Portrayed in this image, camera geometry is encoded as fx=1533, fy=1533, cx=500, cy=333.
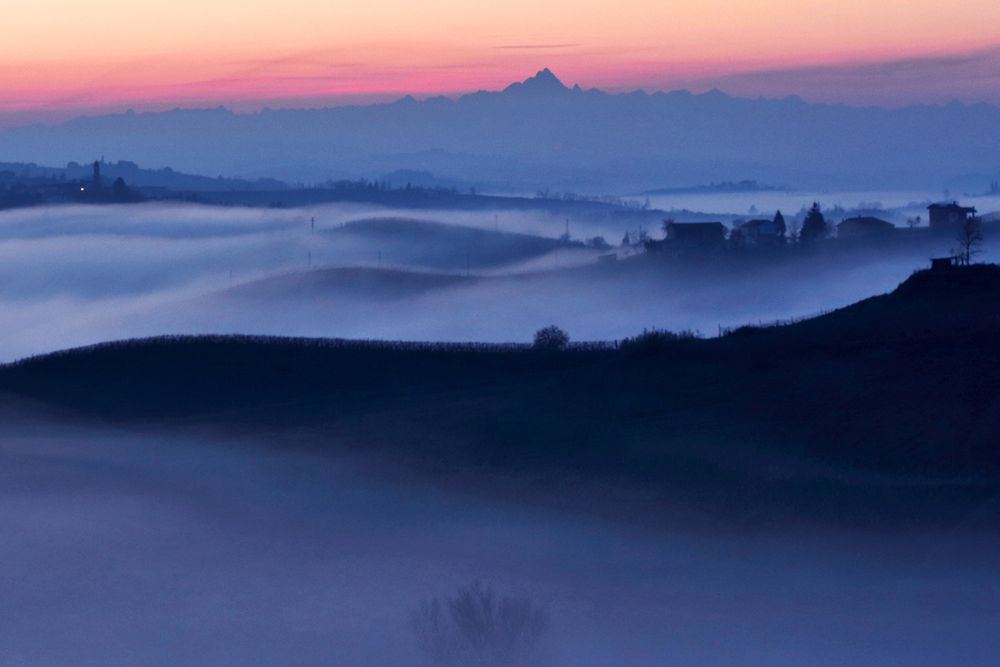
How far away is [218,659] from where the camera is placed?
2841 centimetres

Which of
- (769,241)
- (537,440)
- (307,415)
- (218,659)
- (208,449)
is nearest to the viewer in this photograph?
(218,659)

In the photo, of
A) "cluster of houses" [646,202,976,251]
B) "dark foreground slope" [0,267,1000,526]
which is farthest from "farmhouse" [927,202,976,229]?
"dark foreground slope" [0,267,1000,526]

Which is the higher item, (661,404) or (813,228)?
(813,228)

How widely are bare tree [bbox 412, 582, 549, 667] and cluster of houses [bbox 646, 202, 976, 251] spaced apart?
9475 cm

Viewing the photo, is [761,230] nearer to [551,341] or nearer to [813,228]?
[813,228]

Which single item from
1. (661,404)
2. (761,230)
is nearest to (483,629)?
(661,404)

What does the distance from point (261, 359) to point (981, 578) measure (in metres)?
37.2

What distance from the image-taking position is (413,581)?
106 ft

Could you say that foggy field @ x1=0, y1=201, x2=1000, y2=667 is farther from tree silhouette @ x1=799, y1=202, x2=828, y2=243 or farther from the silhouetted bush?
tree silhouette @ x1=799, y1=202, x2=828, y2=243

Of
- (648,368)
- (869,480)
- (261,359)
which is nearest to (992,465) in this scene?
(869,480)

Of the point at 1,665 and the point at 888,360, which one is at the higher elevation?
the point at 888,360

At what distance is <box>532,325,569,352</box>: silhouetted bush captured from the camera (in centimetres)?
6430

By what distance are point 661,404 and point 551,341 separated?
20329 millimetres

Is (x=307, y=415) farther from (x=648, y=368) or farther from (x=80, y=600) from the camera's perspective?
(x=80, y=600)
